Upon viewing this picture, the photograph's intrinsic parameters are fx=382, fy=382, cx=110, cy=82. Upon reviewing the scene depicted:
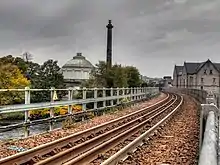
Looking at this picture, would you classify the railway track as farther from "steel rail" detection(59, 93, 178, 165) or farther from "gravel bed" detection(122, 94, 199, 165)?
"gravel bed" detection(122, 94, 199, 165)

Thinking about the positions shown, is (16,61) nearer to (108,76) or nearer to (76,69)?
(76,69)

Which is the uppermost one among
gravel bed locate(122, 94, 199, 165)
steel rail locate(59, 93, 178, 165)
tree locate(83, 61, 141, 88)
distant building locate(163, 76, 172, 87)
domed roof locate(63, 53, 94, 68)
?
domed roof locate(63, 53, 94, 68)

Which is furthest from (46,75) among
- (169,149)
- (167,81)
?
(167,81)

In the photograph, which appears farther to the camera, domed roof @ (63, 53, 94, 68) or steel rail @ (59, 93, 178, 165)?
domed roof @ (63, 53, 94, 68)

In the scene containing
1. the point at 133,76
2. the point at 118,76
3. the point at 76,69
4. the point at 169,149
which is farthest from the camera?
the point at 76,69

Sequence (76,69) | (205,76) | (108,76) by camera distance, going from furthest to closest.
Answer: (205,76)
(76,69)
(108,76)

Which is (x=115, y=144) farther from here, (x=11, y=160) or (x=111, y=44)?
(x=111, y=44)

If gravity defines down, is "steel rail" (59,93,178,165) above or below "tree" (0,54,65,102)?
below

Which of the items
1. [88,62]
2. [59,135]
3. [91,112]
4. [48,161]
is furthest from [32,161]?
[88,62]

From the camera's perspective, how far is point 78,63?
318ft

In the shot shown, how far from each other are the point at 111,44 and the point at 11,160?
217 feet

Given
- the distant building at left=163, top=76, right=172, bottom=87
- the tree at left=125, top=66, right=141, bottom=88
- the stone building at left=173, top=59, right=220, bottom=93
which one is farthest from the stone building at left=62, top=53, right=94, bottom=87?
the distant building at left=163, top=76, right=172, bottom=87

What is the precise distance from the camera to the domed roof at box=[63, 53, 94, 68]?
9519cm

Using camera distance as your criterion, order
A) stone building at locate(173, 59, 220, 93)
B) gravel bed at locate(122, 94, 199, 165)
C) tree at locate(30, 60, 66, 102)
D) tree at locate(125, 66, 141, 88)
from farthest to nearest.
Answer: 1. stone building at locate(173, 59, 220, 93)
2. tree at locate(30, 60, 66, 102)
3. tree at locate(125, 66, 141, 88)
4. gravel bed at locate(122, 94, 199, 165)
